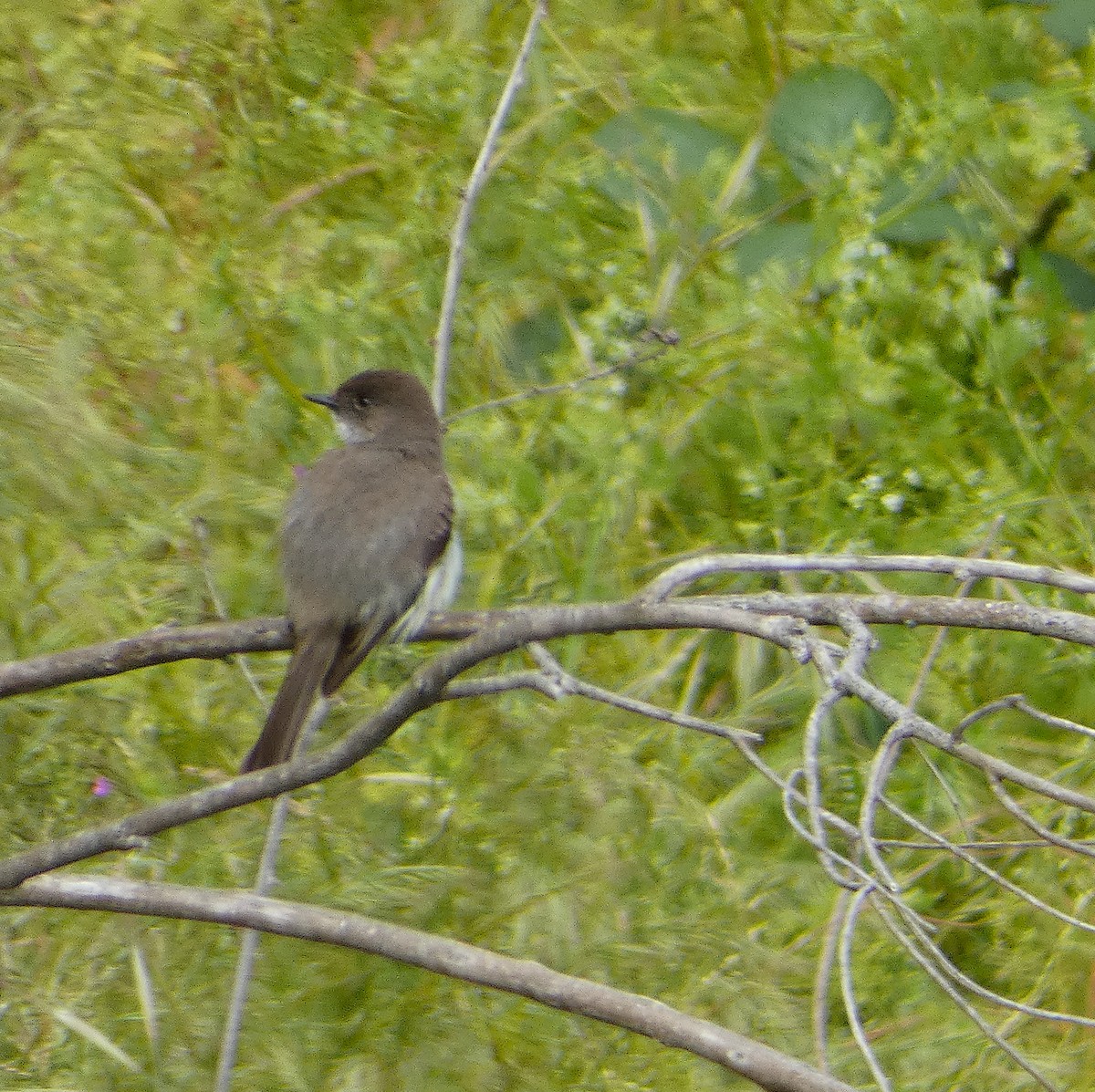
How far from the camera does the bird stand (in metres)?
3.86

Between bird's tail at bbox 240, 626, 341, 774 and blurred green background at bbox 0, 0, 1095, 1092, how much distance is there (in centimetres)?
33

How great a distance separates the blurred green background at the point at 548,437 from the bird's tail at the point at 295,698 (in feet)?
1.07

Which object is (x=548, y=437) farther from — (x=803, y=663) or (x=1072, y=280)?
(x=803, y=663)

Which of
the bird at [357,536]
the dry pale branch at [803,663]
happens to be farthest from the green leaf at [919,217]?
the dry pale branch at [803,663]

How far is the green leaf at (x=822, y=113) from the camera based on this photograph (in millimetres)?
5320

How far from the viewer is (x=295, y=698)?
3773mm

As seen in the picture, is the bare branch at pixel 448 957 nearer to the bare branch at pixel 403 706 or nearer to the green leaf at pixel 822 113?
the bare branch at pixel 403 706

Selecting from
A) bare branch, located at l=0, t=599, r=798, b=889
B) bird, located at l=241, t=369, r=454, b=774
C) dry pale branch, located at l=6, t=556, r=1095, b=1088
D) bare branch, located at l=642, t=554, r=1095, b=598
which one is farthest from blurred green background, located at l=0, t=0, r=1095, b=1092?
bare branch, located at l=642, t=554, r=1095, b=598

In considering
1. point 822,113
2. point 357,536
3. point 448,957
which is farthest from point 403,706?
point 822,113

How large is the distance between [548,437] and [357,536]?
1029mm

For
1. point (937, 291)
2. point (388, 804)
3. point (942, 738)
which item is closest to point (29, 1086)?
point (388, 804)

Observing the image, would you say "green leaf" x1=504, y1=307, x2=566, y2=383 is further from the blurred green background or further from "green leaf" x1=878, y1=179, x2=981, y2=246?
"green leaf" x1=878, y1=179, x2=981, y2=246

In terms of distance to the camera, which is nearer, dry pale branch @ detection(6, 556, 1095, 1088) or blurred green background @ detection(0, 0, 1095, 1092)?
dry pale branch @ detection(6, 556, 1095, 1088)

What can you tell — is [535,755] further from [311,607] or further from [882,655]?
[882,655]
